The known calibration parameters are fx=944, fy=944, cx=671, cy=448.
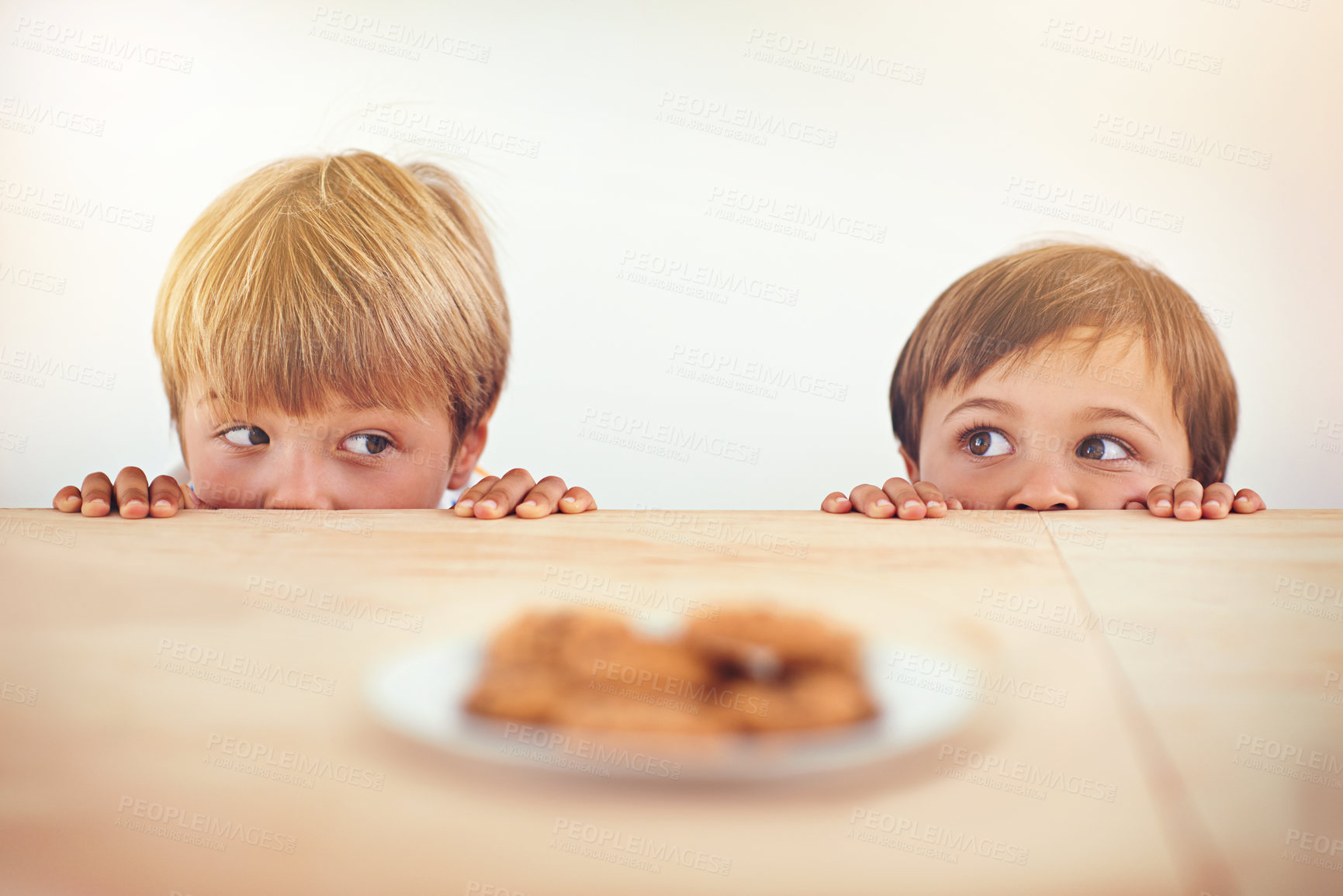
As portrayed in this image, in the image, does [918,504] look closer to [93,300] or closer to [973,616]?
[973,616]

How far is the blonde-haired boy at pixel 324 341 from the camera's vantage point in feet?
3.10

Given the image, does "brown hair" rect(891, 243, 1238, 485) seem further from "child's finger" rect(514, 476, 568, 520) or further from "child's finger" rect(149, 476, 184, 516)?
"child's finger" rect(149, 476, 184, 516)

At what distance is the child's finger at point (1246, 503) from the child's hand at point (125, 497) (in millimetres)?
759

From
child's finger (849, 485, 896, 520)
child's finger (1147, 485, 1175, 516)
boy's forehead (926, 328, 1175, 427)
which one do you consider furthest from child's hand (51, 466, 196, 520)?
boy's forehead (926, 328, 1175, 427)

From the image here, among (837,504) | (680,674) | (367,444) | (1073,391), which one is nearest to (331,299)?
(367,444)

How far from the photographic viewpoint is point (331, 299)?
3.20ft

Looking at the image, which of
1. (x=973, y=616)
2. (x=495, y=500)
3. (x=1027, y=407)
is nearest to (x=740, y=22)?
(x=1027, y=407)

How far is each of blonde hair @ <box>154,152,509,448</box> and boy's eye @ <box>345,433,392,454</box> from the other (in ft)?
0.11

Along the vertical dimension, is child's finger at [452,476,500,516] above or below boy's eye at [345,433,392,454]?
below

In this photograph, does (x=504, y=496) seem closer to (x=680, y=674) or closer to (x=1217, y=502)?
(x=680, y=674)

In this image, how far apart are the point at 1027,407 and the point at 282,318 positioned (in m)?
0.79

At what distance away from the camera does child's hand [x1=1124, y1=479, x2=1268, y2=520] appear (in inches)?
22.4

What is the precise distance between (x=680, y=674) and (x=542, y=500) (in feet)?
0.80

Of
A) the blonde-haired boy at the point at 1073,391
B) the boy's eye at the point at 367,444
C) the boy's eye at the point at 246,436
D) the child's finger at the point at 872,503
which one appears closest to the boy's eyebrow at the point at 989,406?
the blonde-haired boy at the point at 1073,391
